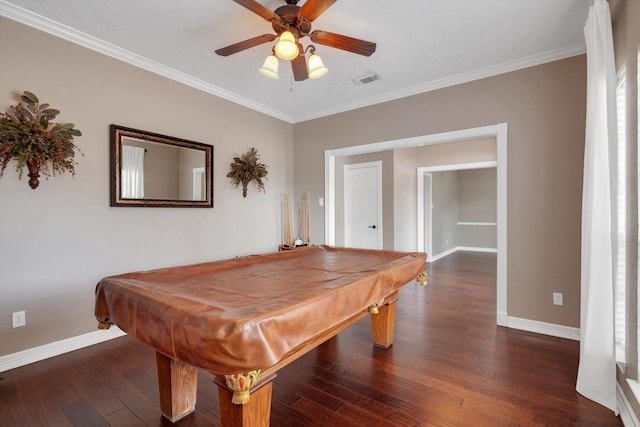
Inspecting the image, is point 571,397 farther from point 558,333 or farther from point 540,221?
point 540,221

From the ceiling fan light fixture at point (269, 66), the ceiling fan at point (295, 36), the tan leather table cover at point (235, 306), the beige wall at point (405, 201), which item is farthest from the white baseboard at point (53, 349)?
the beige wall at point (405, 201)

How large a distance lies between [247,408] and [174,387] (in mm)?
690

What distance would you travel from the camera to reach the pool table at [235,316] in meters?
Result: 0.94

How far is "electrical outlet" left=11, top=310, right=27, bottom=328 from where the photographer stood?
221cm

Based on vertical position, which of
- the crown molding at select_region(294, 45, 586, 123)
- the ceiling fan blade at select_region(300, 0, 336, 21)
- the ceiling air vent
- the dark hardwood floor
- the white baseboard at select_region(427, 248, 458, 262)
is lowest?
the dark hardwood floor

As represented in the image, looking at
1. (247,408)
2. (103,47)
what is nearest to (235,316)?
(247,408)

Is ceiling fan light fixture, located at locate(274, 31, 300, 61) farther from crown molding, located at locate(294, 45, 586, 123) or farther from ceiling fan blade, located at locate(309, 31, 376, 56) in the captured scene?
crown molding, located at locate(294, 45, 586, 123)

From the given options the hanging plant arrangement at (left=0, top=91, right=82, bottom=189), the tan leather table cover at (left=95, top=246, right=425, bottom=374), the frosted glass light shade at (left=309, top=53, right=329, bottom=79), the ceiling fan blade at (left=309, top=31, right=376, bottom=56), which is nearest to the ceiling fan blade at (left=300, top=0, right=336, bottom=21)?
the ceiling fan blade at (left=309, top=31, right=376, bottom=56)

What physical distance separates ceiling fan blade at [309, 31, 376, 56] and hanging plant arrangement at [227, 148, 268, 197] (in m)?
2.10

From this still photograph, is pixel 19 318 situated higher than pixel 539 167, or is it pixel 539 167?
pixel 539 167

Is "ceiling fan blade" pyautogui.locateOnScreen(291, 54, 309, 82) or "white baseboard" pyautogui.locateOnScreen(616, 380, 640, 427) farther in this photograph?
"ceiling fan blade" pyautogui.locateOnScreen(291, 54, 309, 82)

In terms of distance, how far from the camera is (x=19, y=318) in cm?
223

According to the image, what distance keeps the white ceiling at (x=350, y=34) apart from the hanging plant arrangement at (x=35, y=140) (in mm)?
670

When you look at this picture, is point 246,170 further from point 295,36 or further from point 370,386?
point 370,386
